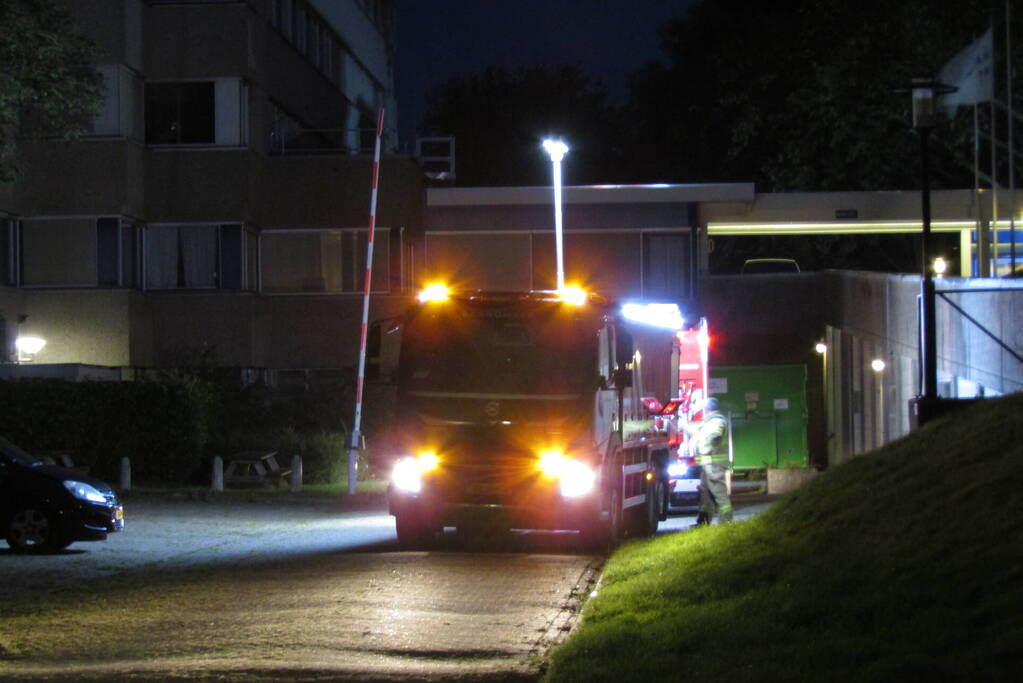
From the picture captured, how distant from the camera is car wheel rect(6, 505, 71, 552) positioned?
17188 mm

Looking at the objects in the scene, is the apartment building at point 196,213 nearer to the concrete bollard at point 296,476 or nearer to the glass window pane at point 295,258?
the glass window pane at point 295,258

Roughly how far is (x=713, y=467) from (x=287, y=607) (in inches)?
295

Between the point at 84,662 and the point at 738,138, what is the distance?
38749 mm

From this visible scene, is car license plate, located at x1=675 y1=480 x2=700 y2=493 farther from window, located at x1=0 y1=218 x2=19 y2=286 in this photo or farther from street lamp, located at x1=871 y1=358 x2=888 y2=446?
window, located at x1=0 y1=218 x2=19 y2=286

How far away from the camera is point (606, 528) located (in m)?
17.1

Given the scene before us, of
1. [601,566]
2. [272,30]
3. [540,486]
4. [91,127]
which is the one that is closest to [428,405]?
[540,486]

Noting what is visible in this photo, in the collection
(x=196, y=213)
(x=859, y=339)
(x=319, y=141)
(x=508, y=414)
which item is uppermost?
(x=319, y=141)

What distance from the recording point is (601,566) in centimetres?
1573

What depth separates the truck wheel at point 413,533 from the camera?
56.3 ft

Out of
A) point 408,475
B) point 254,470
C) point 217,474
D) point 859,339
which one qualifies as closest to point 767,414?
point 859,339

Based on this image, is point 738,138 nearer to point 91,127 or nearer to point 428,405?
point 91,127

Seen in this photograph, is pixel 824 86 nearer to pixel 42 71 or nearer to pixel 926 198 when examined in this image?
pixel 42 71

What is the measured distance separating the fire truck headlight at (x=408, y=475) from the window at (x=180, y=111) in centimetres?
2034

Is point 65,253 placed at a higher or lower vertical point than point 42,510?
higher
